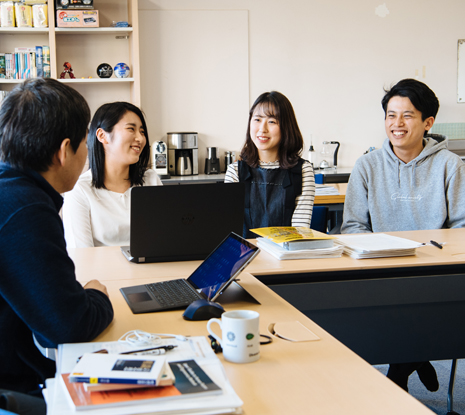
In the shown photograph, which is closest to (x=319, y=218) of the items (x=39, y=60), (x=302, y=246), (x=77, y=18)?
(x=302, y=246)

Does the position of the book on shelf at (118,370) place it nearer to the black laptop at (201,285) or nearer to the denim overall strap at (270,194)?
the black laptop at (201,285)

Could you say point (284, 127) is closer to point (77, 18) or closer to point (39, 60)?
point (77, 18)

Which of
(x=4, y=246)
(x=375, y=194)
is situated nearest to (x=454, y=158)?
(x=375, y=194)

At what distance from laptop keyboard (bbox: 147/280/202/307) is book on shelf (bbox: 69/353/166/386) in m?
0.43

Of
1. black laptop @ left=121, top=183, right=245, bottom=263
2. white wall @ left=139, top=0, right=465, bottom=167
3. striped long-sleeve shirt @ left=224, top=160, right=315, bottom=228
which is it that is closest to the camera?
black laptop @ left=121, top=183, right=245, bottom=263

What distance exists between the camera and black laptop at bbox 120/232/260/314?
1268 millimetres

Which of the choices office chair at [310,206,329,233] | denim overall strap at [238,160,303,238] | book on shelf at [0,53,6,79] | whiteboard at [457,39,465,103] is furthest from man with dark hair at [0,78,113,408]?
whiteboard at [457,39,465,103]

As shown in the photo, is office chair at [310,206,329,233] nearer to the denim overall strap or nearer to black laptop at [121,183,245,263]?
the denim overall strap

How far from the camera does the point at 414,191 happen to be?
2502mm

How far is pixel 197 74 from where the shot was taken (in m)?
4.86

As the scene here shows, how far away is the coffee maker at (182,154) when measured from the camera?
15.2ft

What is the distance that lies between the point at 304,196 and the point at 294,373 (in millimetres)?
1602

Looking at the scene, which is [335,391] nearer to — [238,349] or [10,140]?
[238,349]

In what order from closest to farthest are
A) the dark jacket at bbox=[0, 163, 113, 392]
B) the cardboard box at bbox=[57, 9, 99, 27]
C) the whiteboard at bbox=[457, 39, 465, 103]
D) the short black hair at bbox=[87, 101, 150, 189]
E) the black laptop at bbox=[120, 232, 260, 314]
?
1. the dark jacket at bbox=[0, 163, 113, 392]
2. the black laptop at bbox=[120, 232, 260, 314]
3. the short black hair at bbox=[87, 101, 150, 189]
4. the cardboard box at bbox=[57, 9, 99, 27]
5. the whiteboard at bbox=[457, 39, 465, 103]
